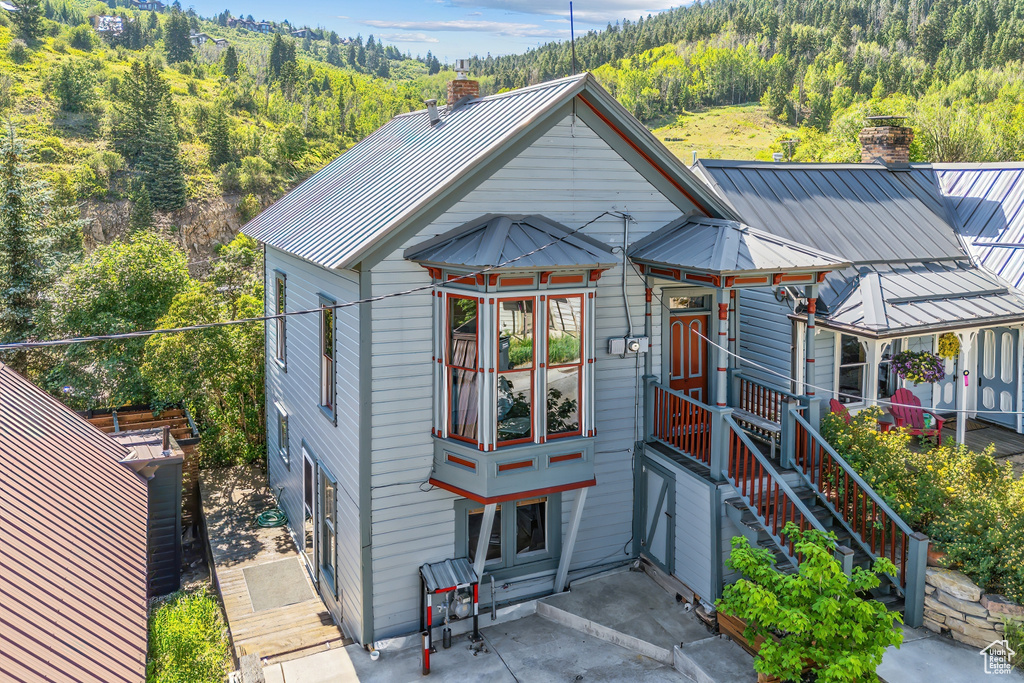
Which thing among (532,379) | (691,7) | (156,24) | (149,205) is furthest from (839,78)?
(532,379)

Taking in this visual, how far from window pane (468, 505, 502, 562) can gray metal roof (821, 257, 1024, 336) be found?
6121 mm

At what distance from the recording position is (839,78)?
9538 cm

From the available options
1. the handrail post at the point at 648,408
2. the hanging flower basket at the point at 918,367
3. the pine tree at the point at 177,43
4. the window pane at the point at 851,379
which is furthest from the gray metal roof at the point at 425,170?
the pine tree at the point at 177,43

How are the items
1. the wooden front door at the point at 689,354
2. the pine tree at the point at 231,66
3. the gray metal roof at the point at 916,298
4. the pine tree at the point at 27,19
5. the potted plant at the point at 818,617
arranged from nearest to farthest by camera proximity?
the potted plant at the point at 818,617 → the wooden front door at the point at 689,354 → the gray metal roof at the point at 916,298 → the pine tree at the point at 27,19 → the pine tree at the point at 231,66

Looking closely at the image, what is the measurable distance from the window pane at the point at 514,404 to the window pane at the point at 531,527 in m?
1.63

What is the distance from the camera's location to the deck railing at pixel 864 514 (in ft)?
29.9

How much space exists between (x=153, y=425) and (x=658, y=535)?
11.8 m

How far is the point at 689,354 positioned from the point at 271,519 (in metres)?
8.40

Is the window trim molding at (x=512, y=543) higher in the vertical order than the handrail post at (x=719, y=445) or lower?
lower

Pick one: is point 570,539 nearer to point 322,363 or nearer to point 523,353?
point 523,353

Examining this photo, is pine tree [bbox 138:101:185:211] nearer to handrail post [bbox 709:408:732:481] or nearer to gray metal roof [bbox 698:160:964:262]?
gray metal roof [bbox 698:160:964:262]

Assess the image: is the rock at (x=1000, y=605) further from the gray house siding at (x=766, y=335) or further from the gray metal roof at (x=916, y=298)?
the gray house siding at (x=766, y=335)

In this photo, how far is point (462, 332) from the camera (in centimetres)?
Result: 960

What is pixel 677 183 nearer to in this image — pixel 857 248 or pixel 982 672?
pixel 857 248
